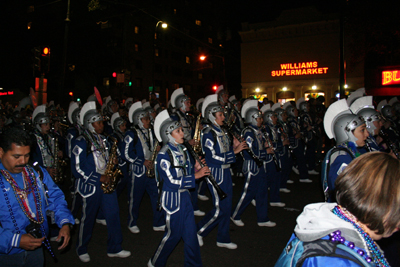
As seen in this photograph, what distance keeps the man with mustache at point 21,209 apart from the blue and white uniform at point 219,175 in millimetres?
2440

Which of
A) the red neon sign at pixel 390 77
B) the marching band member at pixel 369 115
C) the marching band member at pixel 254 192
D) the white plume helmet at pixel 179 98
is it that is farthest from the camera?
the red neon sign at pixel 390 77

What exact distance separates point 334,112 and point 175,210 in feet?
8.45

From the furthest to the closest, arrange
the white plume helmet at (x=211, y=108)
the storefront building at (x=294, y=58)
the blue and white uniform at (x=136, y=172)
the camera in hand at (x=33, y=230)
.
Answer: the storefront building at (x=294, y=58)
the blue and white uniform at (x=136, y=172)
the white plume helmet at (x=211, y=108)
the camera in hand at (x=33, y=230)

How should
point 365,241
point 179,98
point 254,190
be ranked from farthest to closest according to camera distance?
point 179,98 < point 254,190 < point 365,241

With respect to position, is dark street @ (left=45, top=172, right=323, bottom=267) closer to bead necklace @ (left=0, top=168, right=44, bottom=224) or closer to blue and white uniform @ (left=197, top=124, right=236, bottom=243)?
blue and white uniform @ (left=197, top=124, right=236, bottom=243)

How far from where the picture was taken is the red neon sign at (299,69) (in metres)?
28.5

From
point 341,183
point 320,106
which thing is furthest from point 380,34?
point 341,183

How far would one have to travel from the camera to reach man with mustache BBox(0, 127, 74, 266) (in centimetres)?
248

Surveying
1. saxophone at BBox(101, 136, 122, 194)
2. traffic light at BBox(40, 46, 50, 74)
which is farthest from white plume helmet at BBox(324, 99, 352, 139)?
traffic light at BBox(40, 46, 50, 74)

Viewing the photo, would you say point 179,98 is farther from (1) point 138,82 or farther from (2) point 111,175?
(1) point 138,82

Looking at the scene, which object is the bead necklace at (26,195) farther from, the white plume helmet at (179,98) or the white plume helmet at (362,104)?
the white plume helmet at (179,98)

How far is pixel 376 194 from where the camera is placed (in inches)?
52.7

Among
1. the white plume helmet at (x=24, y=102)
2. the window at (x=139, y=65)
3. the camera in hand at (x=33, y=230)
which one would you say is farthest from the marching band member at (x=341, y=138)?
the window at (x=139, y=65)

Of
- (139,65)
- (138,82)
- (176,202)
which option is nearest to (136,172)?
(176,202)
